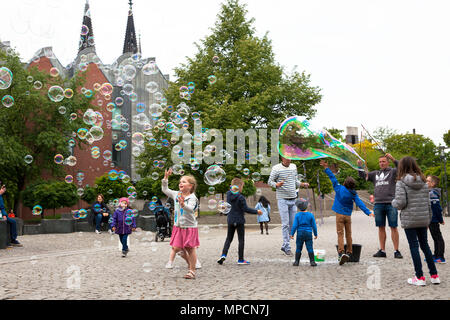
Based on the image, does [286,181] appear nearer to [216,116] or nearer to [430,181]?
[430,181]

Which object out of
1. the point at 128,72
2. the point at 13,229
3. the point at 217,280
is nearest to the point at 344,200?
the point at 217,280

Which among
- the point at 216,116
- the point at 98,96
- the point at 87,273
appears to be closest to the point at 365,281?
the point at 87,273

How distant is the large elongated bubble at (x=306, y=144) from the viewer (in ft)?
28.8

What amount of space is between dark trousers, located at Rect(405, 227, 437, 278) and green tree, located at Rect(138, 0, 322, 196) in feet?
49.2

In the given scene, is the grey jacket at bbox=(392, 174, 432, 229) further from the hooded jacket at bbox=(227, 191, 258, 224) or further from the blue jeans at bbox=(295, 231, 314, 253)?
the hooded jacket at bbox=(227, 191, 258, 224)

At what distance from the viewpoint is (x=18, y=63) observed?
29484 millimetres

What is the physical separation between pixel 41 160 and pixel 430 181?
2904 centimetres

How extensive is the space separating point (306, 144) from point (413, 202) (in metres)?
3.84

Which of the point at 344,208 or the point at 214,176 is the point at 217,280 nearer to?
the point at 344,208

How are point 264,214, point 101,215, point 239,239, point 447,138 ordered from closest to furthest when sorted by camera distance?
1. point 239,239
2. point 264,214
3. point 101,215
4. point 447,138

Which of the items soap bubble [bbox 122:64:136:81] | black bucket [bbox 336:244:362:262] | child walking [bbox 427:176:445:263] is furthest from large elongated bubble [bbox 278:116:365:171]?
soap bubble [bbox 122:64:136:81]

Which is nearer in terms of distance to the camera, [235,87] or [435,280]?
[435,280]

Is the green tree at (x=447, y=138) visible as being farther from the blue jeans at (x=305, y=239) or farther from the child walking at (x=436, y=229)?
the blue jeans at (x=305, y=239)

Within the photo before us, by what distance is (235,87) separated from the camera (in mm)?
23172
